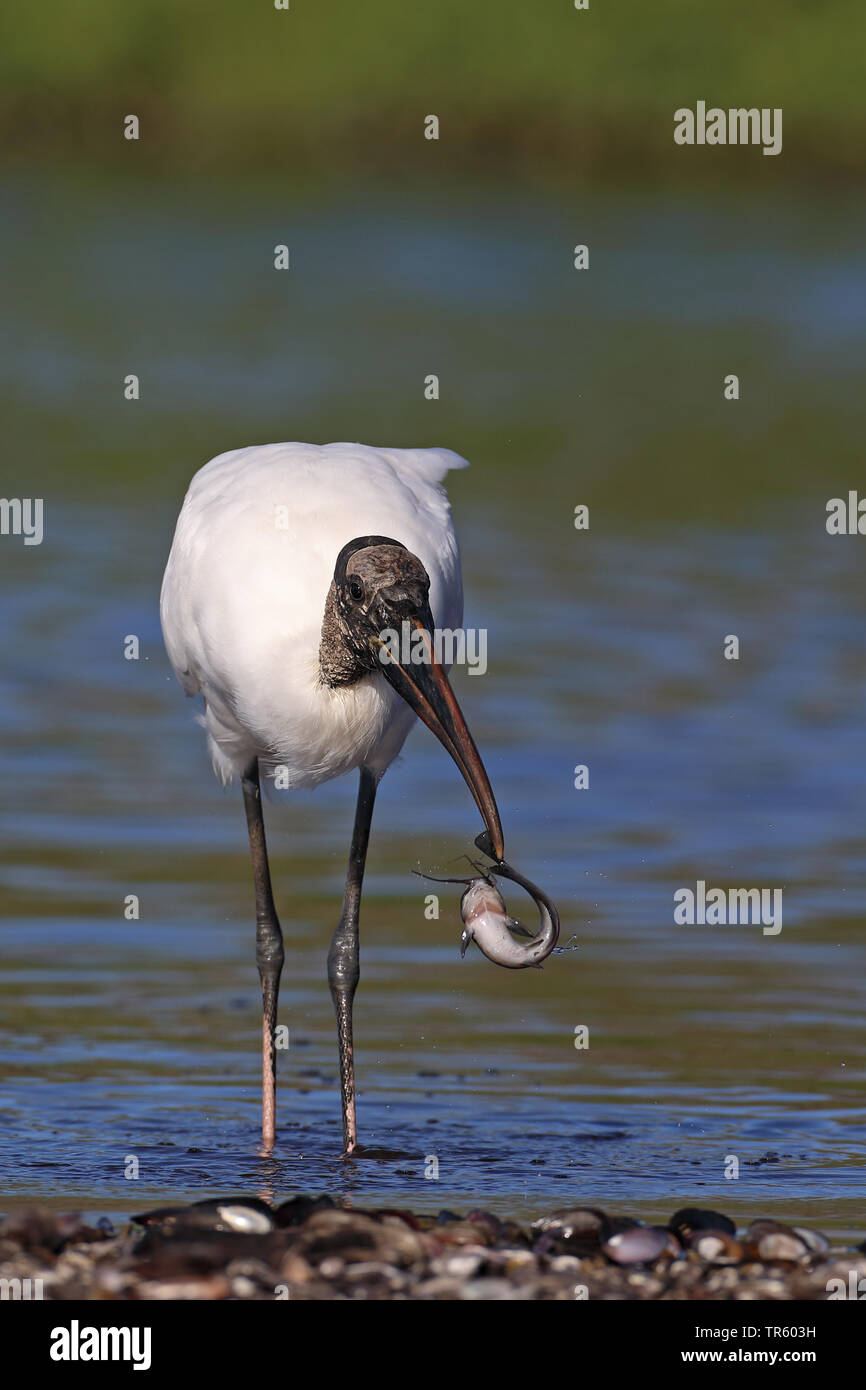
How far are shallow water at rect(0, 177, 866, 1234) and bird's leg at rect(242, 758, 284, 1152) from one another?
0.52 feet

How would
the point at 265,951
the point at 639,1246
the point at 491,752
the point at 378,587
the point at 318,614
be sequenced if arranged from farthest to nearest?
the point at 491,752, the point at 265,951, the point at 318,614, the point at 378,587, the point at 639,1246

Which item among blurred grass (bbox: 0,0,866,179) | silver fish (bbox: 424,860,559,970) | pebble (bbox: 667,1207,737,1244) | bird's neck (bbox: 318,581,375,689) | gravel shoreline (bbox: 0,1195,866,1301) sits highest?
blurred grass (bbox: 0,0,866,179)

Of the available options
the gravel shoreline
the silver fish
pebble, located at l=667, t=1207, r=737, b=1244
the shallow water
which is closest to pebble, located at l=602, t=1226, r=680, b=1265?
the gravel shoreline

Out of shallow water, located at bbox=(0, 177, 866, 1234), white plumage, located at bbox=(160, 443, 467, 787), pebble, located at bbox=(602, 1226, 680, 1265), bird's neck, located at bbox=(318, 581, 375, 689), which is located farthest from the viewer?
shallow water, located at bbox=(0, 177, 866, 1234)

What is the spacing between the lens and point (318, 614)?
898 cm

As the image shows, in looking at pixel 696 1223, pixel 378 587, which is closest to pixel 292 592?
pixel 378 587

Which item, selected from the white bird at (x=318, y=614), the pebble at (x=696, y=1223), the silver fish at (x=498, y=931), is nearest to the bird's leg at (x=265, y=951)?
the white bird at (x=318, y=614)

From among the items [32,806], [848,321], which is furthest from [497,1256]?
[848,321]

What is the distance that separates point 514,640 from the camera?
17.3 m

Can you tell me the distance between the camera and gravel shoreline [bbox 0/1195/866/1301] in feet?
22.7

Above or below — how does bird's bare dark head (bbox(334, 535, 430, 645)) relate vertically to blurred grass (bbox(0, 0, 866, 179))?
below

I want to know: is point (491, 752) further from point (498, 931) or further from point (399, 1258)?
point (399, 1258)

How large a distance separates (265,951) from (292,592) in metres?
1.72

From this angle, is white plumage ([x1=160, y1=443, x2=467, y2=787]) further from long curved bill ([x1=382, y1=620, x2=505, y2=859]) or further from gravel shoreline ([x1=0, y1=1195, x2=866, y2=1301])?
gravel shoreline ([x1=0, y1=1195, x2=866, y2=1301])
